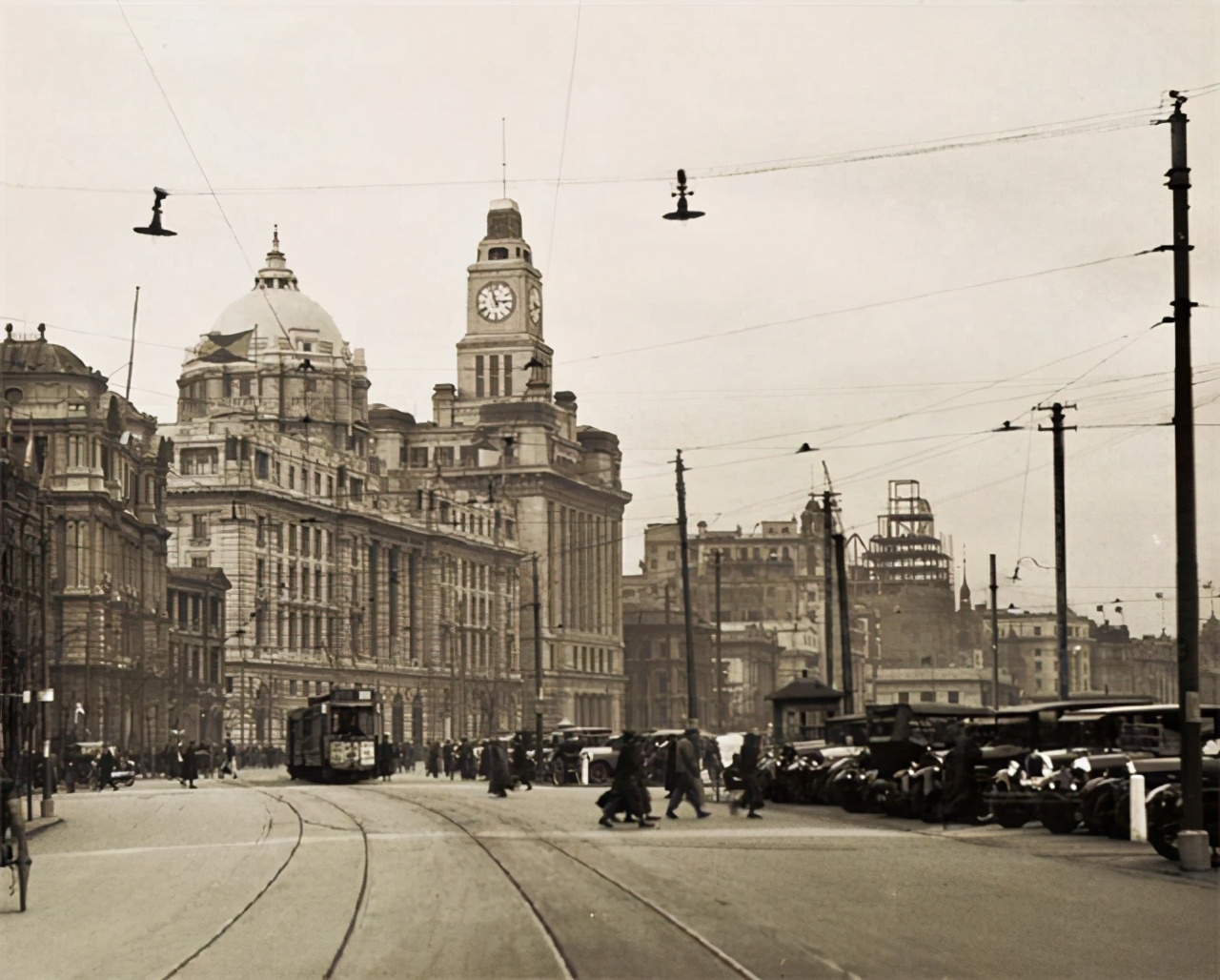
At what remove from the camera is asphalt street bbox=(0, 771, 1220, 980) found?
17016 millimetres

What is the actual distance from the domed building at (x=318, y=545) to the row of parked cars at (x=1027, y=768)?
71.9 meters

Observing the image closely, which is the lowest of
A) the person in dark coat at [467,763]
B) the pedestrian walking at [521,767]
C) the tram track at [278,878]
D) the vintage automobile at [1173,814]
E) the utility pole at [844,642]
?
the person in dark coat at [467,763]

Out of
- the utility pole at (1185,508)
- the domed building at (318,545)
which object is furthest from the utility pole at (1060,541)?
the domed building at (318,545)

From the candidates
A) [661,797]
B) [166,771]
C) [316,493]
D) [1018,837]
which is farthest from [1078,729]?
[316,493]

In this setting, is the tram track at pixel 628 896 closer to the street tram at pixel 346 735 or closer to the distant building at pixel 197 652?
the street tram at pixel 346 735

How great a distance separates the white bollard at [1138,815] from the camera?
101 feet

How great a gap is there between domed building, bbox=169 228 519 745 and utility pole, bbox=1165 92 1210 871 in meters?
86.0

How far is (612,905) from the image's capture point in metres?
21.5

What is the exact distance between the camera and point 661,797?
51.5 meters

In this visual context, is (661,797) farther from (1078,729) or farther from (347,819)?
(1078,729)

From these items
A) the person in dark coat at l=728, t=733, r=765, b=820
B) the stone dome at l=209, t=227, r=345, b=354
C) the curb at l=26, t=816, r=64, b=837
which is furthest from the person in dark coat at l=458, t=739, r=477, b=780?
the stone dome at l=209, t=227, r=345, b=354

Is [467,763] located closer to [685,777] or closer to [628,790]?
[685,777]

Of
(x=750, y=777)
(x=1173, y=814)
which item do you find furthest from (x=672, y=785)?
(x=1173, y=814)

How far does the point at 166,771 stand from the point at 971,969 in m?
79.2
